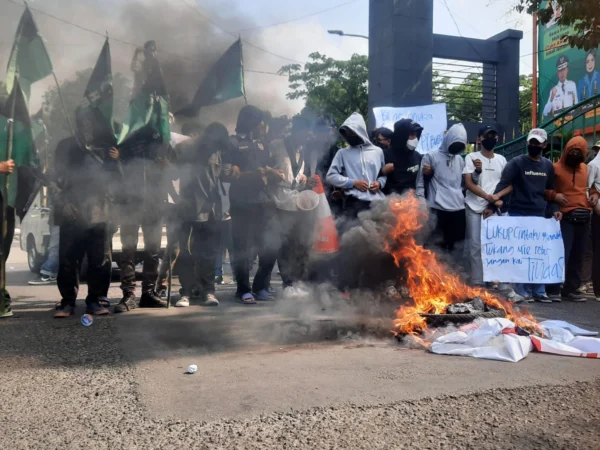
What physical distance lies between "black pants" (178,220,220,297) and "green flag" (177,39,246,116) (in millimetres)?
1363

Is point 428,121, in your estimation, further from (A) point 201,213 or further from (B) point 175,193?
(B) point 175,193

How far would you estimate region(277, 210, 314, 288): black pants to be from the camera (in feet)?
21.8

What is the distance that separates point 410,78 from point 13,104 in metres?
8.33

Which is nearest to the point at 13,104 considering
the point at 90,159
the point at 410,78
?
the point at 90,159

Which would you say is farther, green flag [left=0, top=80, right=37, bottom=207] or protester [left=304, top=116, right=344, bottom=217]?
protester [left=304, top=116, right=344, bottom=217]

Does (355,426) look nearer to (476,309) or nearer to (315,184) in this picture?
(476,309)

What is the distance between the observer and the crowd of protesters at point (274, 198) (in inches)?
222

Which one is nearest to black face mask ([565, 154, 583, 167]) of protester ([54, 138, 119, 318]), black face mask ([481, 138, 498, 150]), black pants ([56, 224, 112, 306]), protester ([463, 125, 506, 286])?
protester ([463, 125, 506, 286])

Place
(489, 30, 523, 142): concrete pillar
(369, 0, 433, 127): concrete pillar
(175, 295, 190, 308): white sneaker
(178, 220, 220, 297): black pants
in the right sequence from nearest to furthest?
(175, 295, 190, 308): white sneaker < (178, 220, 220, 297): black pants < (369, 0, 433, 127): concrete pillar < (489, 30, 523, 142): concrete pillar

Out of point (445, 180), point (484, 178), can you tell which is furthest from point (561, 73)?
point (445, 180)

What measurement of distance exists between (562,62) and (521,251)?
1907cm

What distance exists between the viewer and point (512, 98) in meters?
17.0

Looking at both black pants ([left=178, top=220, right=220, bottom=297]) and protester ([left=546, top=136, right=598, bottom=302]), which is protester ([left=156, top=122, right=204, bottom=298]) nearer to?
black pants ([left=178, top=220, right=220, bottom=297])

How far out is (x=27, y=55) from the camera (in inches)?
213
